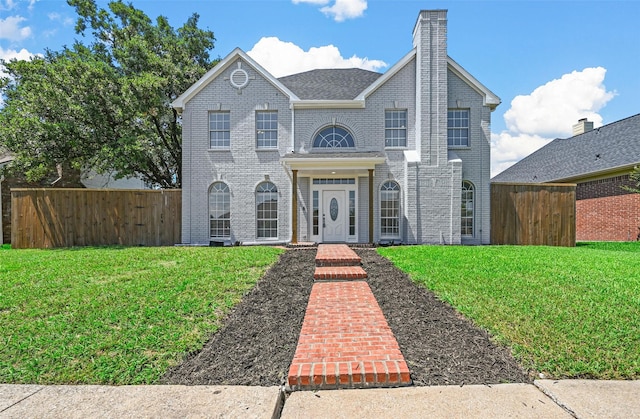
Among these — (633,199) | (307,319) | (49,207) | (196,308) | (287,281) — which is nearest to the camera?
(307,319)

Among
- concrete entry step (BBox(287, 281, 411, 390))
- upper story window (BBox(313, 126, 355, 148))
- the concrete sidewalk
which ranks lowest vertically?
the concrete sidewalk

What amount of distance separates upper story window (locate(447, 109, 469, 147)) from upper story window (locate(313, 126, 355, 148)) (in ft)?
13.0

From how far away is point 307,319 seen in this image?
469cm

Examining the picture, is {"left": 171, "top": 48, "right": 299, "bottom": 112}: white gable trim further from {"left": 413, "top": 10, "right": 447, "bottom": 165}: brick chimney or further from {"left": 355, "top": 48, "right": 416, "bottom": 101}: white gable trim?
{"left": 413, "top": 10, "right": 447, "bottom": 165}: brick chimney

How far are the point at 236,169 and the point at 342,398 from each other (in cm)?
1205

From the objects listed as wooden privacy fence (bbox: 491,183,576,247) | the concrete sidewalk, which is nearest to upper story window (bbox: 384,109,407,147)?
wooden privacy fence (bbox: 491,183,576,247)

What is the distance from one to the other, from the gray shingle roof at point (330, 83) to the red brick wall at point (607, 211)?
12395mm

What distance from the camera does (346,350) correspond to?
3.68 m

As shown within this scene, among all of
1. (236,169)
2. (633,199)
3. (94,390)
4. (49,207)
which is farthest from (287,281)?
(633,199)

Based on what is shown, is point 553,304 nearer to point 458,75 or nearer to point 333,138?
point 333,138

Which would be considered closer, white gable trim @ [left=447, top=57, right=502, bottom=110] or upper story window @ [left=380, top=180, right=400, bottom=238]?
white gable trim @ [left=447, top=57, right=502, bottom=110]

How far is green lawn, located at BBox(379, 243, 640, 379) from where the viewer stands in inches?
142

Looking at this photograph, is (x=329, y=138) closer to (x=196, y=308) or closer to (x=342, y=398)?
(x=196, y=308)

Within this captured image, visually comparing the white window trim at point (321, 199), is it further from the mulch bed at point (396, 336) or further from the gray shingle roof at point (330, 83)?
the mulch bed at point (396, 336)
